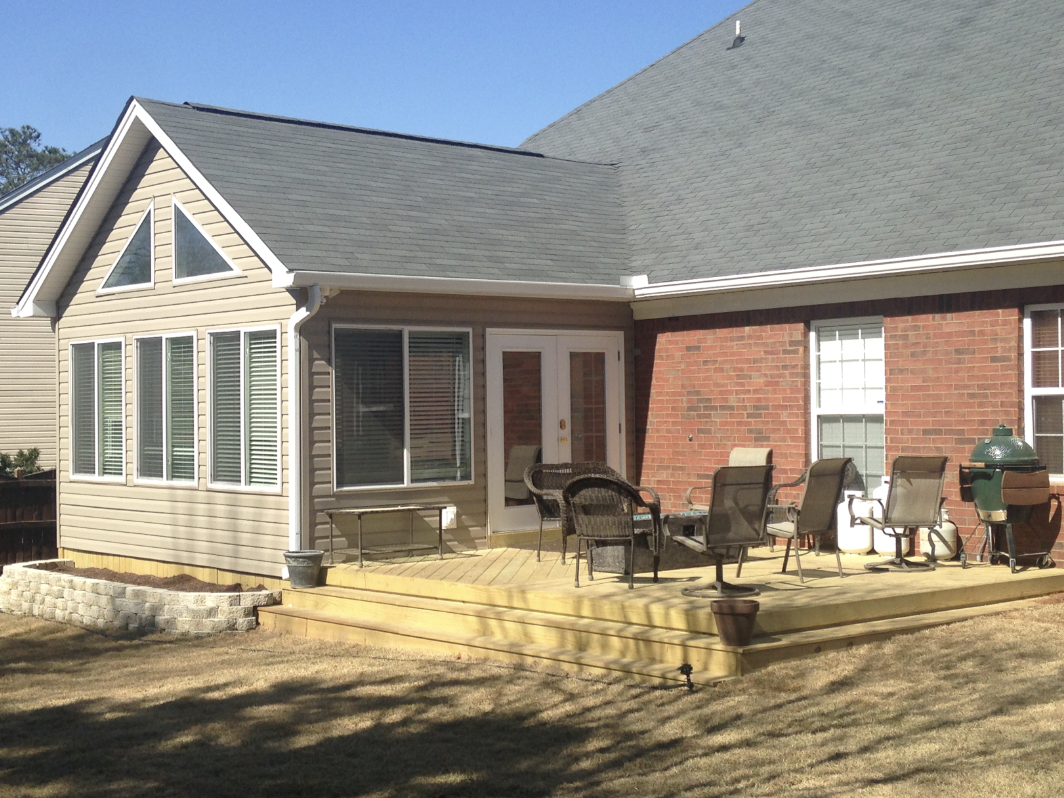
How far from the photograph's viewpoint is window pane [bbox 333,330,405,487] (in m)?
11.5

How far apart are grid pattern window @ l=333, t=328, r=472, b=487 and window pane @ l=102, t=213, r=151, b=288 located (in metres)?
3.16

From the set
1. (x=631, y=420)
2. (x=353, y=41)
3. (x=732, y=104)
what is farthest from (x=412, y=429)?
(x=353, y=41)

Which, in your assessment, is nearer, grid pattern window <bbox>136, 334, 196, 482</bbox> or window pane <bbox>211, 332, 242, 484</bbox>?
window pane <bbox>211, 332, 242, 484</bbox>

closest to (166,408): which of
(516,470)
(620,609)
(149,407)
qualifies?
(149,407)

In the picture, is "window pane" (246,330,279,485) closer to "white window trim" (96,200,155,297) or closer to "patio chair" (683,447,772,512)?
"white window trim" (96,200,155,297)

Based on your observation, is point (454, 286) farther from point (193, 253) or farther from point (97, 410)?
point (97, 410)

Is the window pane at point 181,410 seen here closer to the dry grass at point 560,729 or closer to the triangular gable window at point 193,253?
the triangular gable window at point 193,253

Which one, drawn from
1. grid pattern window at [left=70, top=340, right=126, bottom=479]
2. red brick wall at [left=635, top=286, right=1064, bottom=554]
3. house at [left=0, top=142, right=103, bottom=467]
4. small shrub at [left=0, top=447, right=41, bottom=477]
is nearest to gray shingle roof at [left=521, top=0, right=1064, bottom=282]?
red brick wall at [left=635, top=286, right=1064, bottom=554]

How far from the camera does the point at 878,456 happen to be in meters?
11.6

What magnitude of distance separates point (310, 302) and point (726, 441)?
4.48 metres

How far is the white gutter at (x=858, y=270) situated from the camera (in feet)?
32.4

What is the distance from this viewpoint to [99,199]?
1388 centimetres

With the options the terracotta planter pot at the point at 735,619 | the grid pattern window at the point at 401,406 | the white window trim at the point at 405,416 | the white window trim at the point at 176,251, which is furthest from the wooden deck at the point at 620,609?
the white window trim at the point at 176,251

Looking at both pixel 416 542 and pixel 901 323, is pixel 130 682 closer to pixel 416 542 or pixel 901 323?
pixel 416 542
